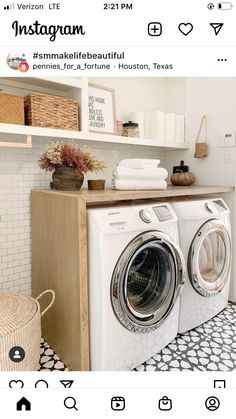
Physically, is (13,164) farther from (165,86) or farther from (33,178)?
(165,86)

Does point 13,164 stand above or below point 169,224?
above

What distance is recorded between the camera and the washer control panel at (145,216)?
1.31 m

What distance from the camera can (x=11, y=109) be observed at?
138 centimetres

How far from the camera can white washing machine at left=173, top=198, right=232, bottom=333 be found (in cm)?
157

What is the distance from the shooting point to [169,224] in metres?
1.41
